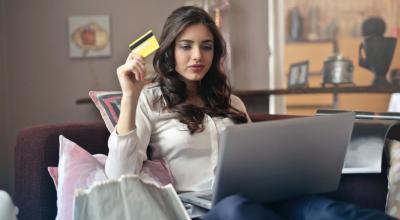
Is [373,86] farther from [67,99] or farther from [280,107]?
[67,99]

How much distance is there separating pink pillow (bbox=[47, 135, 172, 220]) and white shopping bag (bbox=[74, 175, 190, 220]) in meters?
0.17

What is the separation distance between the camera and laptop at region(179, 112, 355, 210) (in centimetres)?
108

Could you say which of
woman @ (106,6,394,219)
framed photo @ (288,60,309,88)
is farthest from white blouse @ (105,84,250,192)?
framed photo @ (288,60,309,88)

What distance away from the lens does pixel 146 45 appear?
1271 mm

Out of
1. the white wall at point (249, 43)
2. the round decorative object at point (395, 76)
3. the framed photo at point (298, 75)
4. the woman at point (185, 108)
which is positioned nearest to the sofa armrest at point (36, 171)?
the woman at point (185, 108)

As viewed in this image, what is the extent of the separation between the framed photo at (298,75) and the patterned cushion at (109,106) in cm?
147

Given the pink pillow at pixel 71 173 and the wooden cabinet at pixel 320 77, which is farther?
the wooden cabinet at pixel 320 77

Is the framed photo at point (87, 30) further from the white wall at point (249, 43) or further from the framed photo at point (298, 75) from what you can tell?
the framed photo at point (298, 75)

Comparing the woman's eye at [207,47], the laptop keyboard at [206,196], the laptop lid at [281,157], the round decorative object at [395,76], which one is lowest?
the laptop keyboard at [206,196]

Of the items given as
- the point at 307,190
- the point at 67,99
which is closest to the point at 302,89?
the point at 67,99

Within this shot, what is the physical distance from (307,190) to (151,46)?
1.70 ft

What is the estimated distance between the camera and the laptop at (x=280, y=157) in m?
1.08

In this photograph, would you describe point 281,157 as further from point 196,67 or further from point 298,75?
point 298,75

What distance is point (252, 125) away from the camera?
1069 mm
